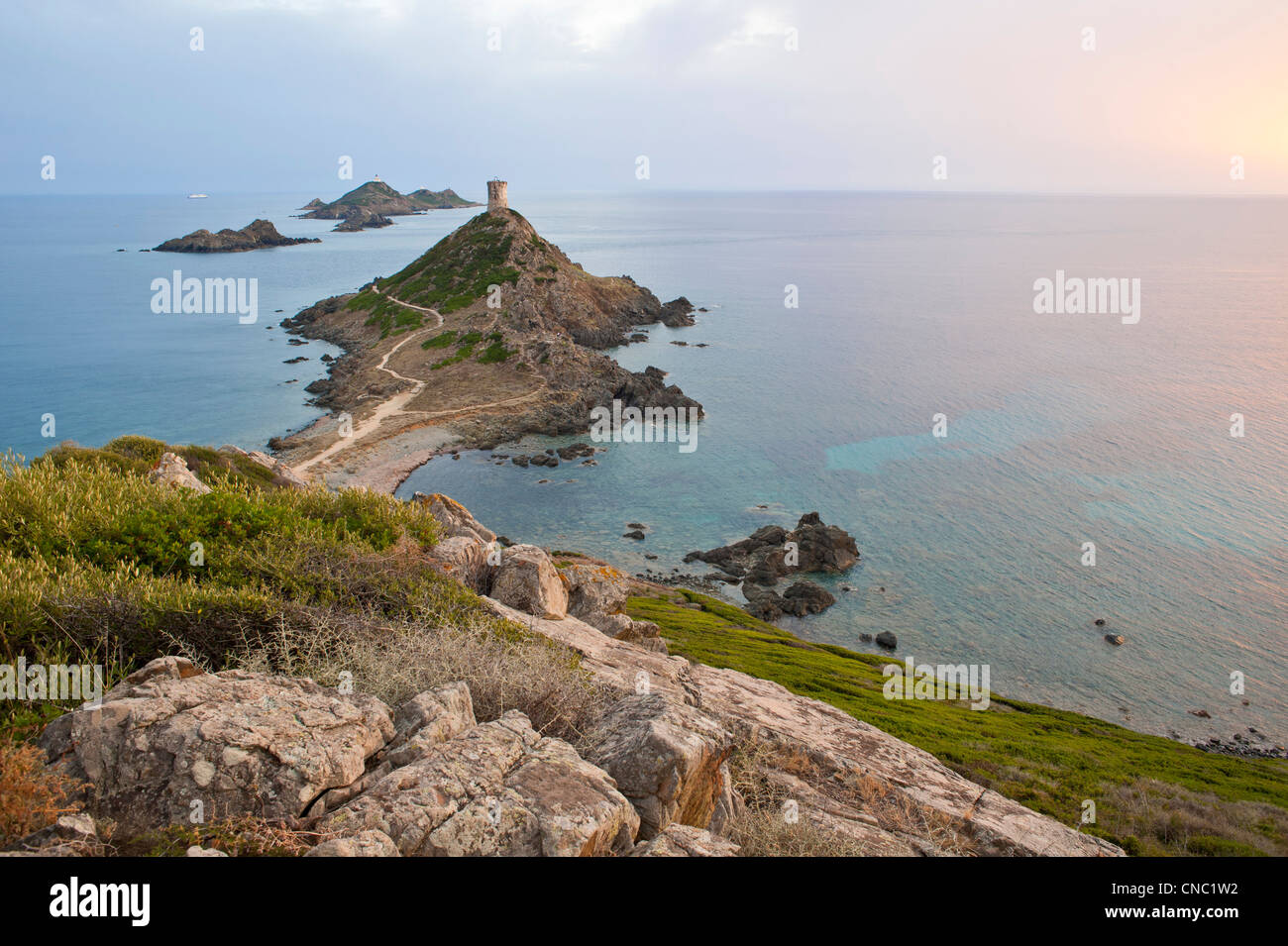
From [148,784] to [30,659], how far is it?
345 cm

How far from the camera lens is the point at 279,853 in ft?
20.6

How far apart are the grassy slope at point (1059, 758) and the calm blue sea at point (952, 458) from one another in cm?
474

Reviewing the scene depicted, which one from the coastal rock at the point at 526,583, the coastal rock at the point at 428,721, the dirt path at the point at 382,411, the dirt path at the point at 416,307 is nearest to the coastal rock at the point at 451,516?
the coastal rock at the point at 526,583

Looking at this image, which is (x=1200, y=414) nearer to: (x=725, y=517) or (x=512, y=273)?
(x=725, y=517)

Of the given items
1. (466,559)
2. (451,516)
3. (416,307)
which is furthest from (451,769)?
(416,307)

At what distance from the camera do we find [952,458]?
65.3 metres

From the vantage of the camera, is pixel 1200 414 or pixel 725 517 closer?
pixel 725 517

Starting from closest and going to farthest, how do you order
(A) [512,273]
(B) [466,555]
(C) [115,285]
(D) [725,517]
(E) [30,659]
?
(E) [30,659] → (B) [466,555] → (D) [725,517] → (A) [512,273] → (C) [115,285]

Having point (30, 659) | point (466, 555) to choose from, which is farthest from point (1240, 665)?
point (30, 659)

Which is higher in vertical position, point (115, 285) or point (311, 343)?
point (115, 285)

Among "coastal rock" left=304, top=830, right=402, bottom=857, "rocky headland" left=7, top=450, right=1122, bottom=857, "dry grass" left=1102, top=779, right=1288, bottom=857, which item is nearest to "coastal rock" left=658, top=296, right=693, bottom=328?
"dry grass" left=1102, top=779, right=1288, bottom=857

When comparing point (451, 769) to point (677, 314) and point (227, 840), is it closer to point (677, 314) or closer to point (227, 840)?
point (227, 840)

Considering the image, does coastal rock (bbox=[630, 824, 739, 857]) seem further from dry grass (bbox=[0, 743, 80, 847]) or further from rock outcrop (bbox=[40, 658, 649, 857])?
dry grass (bbox=[0, 743, 80, 847])

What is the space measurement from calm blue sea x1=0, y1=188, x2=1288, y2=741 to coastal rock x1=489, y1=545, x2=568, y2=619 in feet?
91.2
